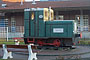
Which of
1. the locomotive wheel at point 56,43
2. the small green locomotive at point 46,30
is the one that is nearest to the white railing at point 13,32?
A: the small green locomotive at point 46,30

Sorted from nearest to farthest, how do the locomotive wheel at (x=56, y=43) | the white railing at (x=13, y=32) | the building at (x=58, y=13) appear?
the locomotive wheel at (x=56, y=43) → the building at (x=58, y=13) → the white railing at (x=13, y=32)

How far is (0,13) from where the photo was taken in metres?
37.2

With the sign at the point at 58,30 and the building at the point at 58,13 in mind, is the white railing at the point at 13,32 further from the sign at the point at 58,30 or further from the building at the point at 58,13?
the sign at the point at 58,30

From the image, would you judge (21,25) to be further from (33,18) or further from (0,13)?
(33,18)

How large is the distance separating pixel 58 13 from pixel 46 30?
17807 millimetres

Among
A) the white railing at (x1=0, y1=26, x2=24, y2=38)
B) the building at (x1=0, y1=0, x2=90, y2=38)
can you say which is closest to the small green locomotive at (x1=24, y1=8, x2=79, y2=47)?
the building at (x1=0, y1=0, x2=90, y2=38)

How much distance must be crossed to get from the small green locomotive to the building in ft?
45.0

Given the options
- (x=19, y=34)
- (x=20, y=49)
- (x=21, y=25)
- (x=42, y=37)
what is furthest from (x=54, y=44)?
(x=21, y=25)

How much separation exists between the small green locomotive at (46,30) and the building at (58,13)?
13727 millimetres

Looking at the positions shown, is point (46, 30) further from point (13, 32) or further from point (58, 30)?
point (13, 32)

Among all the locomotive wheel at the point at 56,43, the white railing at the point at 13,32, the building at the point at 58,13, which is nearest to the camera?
the locomotive wheel at the point at 56,43

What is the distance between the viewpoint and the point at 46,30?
58.6 feet

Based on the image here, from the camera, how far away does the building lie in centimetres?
3229

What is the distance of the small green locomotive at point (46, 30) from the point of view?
58.2ft
